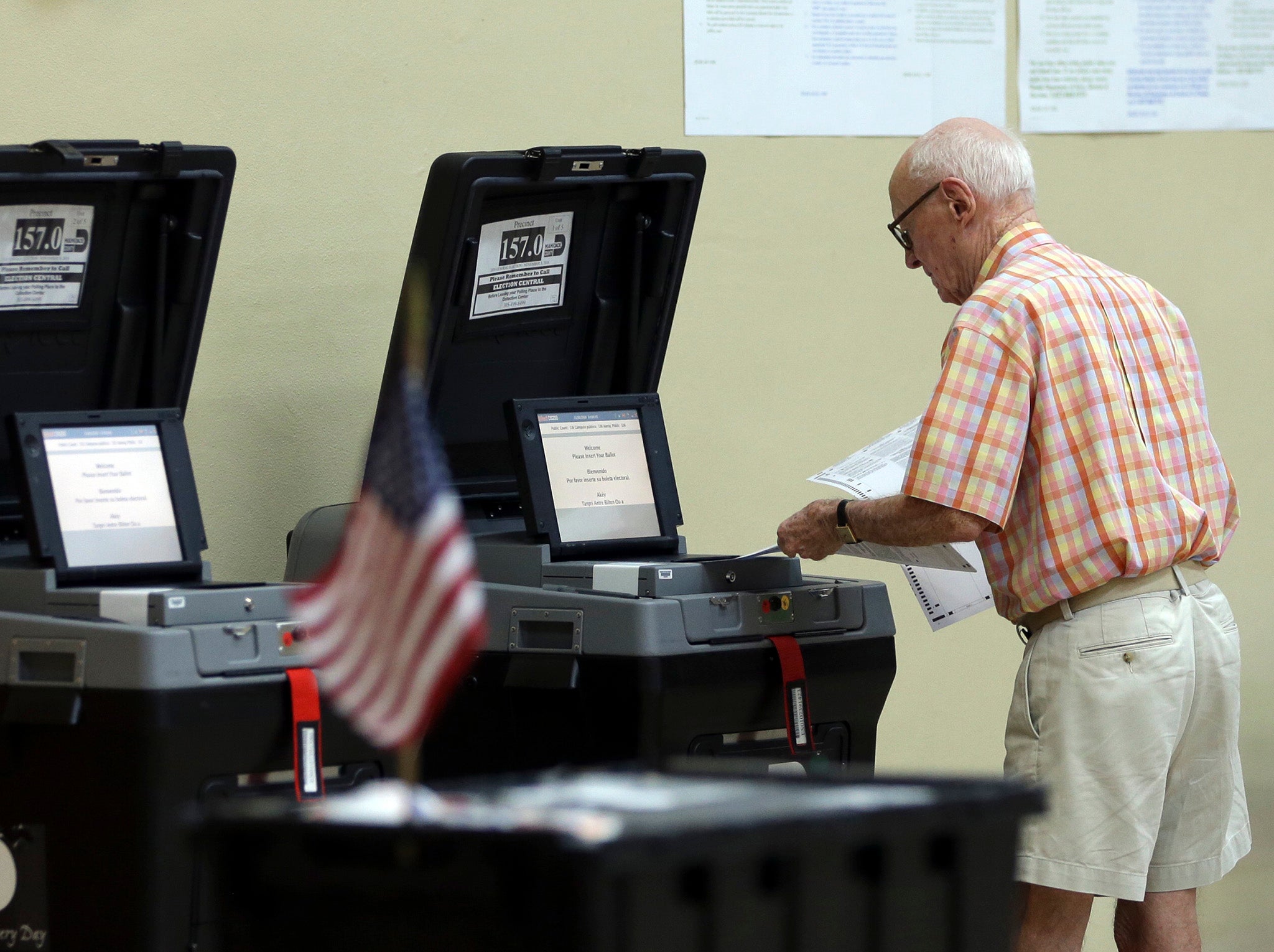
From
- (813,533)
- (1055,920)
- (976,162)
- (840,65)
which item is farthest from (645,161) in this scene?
(1055,920)

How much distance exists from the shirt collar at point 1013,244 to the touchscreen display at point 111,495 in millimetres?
1253

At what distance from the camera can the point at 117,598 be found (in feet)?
6.97

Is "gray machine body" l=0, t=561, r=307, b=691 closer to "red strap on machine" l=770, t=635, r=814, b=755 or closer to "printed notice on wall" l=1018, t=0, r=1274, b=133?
"red strap on machine" l=770, t=635, r=814, b=755

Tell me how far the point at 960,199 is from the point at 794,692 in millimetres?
778

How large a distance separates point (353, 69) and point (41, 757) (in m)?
1.48

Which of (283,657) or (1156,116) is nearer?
(283,657)

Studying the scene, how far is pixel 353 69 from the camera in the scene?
307 cm

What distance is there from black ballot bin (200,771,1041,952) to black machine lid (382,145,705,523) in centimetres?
144

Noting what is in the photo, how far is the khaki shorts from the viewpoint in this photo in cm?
238

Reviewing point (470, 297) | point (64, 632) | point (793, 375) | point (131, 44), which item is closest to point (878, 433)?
point (793, 375)

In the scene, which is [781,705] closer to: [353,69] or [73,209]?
[73,209]

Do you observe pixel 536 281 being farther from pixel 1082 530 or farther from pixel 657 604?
pixel 1082 530

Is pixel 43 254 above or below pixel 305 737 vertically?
above

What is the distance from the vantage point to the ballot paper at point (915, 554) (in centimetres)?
247
